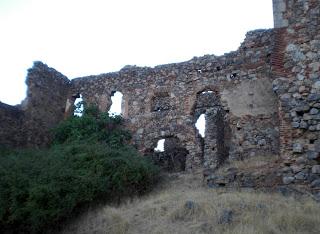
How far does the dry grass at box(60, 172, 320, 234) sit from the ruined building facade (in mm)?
3077

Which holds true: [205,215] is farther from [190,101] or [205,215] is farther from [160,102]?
[160,102]

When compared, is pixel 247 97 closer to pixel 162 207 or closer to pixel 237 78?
pixel 237 78

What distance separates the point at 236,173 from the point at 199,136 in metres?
4.28

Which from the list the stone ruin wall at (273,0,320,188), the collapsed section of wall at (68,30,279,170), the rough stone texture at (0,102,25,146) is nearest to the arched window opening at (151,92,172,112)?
the collapsed section of wall at (68,30,279,170)

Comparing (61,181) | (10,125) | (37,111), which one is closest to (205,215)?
(61,181)

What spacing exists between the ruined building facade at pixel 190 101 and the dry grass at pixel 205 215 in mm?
3077

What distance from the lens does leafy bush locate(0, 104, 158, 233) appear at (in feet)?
32.5

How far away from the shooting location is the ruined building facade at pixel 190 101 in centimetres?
1485

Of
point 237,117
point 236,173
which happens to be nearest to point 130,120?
point 237,117

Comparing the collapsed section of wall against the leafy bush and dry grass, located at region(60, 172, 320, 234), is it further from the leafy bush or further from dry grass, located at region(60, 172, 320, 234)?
dry grass, located at region(60, 172, 320, 234)

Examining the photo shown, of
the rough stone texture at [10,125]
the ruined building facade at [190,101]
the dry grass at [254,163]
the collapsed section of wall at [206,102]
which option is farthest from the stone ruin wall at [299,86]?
the rough stone texture at [10,125]

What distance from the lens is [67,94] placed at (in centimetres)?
1912

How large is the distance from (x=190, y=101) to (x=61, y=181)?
23.9ft

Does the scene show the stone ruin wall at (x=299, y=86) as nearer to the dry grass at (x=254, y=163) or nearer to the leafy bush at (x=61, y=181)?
the dry grass at (x=254, y=163)
